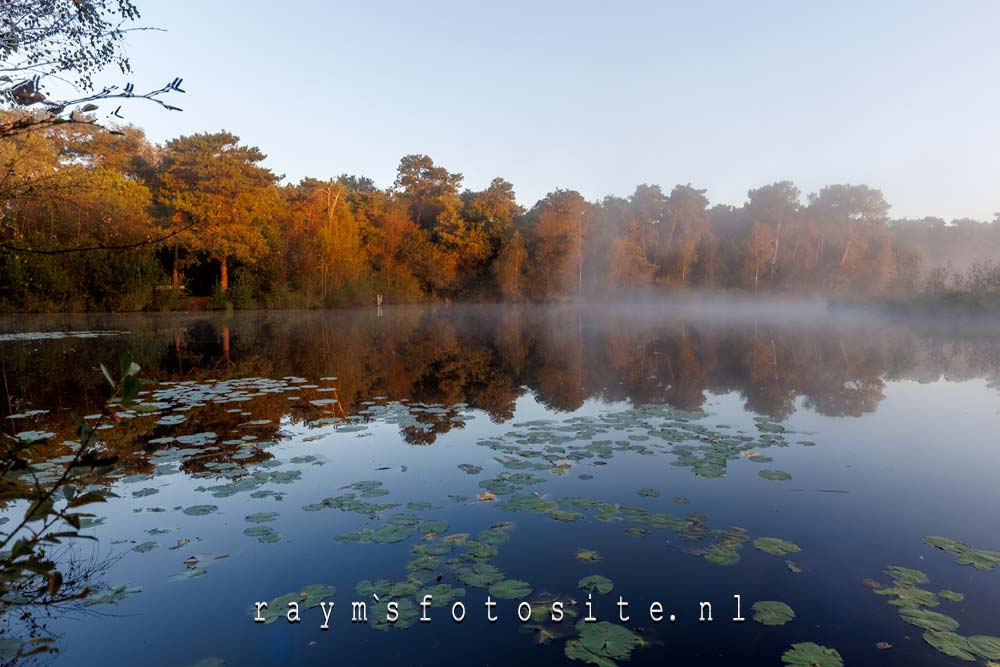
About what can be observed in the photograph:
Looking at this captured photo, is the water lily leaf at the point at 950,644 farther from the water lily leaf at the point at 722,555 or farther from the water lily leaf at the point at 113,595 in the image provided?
the water lily leaf at the point at 113,595

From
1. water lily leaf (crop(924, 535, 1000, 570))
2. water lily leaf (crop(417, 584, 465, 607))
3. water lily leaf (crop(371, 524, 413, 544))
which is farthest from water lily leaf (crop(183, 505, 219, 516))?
water lily leaf (crop(924, 535, 1000, 570))

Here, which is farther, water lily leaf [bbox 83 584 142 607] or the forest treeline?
the forest treeline

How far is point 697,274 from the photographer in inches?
2266

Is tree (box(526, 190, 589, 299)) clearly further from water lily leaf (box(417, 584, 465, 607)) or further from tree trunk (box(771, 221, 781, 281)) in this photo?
water lily leaf (box(417, 584, 465, 607))

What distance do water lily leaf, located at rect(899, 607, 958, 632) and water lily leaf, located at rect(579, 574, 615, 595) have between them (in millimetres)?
1675

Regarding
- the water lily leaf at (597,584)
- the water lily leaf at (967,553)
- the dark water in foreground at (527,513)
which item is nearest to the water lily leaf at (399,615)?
the dark water in foreground at (527,513)

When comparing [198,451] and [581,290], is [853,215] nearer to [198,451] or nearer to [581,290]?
[581,290]

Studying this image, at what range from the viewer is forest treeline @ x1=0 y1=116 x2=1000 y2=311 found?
28.9 m

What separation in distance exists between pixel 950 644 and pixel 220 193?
4116cm

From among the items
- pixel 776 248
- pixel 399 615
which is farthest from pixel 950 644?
pixel 776 248

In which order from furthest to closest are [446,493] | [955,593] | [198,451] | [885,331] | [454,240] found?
[454,240] → [885,331] → [198,451] → [446,493] → [955,593]

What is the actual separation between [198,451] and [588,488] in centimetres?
452

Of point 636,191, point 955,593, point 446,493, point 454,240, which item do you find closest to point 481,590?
point 446,493

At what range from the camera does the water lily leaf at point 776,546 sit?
12.9ft
